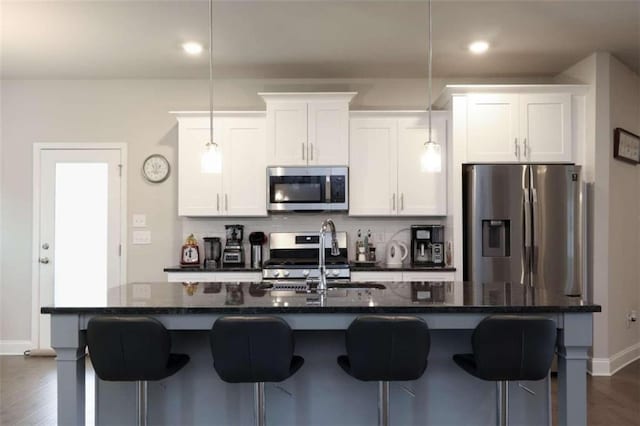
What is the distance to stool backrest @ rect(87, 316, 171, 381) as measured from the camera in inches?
74.5

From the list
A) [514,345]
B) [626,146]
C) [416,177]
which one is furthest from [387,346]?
[626,146]

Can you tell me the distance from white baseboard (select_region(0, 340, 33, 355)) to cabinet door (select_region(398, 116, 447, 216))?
3.90 meters

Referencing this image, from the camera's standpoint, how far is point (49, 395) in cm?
338

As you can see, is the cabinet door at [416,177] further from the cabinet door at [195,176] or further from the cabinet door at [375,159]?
the cabinet door at [195,176]

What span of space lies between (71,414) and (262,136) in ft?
8.87

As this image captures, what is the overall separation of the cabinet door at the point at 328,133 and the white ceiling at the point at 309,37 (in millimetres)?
434

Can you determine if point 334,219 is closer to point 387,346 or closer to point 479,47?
point 479,47

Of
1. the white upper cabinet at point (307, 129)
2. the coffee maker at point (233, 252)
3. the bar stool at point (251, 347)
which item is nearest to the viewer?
the bar stool at point (251, 347)

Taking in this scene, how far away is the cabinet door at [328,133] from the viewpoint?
4023 mm

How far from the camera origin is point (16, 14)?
3070 millimetres

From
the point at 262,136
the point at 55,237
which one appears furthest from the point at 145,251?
the point at 262,136

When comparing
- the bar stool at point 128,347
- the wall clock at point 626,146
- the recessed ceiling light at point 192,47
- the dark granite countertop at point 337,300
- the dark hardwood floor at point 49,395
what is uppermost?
the recessed ceiling light at point 192,47

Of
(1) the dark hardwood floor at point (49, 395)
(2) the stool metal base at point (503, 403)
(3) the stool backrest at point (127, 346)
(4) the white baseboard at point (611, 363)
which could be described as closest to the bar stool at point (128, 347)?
(3) the stool backrest at point (127, 346)

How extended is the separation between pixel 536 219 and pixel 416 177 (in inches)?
42.1
